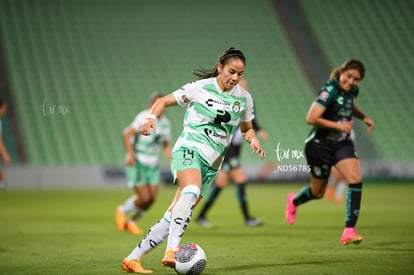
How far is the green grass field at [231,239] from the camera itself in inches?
285

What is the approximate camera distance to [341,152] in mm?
8992

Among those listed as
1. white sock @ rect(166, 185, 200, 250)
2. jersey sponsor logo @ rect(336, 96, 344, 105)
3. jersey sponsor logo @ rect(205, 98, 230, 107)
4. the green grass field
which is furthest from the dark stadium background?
white sock @ rect(166, 185, 200, 250)

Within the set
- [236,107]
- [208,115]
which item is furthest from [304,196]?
[208,115]

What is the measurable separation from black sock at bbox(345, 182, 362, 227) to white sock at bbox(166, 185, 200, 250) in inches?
106

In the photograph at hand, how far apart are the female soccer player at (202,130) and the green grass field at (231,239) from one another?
51cm

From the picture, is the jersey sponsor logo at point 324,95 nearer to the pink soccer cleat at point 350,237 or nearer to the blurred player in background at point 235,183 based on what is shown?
the pink soccer cleat at point 350,237

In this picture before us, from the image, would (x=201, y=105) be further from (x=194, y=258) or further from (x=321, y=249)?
(x=321, y=249)

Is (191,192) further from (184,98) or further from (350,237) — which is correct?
(350,237)

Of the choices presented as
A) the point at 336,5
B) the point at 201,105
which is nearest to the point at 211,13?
the point at 336,5

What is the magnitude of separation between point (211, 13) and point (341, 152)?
830 inches

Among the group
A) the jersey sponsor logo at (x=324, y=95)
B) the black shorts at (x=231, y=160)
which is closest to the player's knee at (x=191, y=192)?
the jersey sponsor logo at (x=324, y=95)

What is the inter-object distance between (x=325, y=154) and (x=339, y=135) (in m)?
0.29

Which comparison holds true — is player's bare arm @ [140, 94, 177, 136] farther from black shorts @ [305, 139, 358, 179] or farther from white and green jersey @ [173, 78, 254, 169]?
black shorts @ [305, 139, 358, 179]

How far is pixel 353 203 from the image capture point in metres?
8.69
